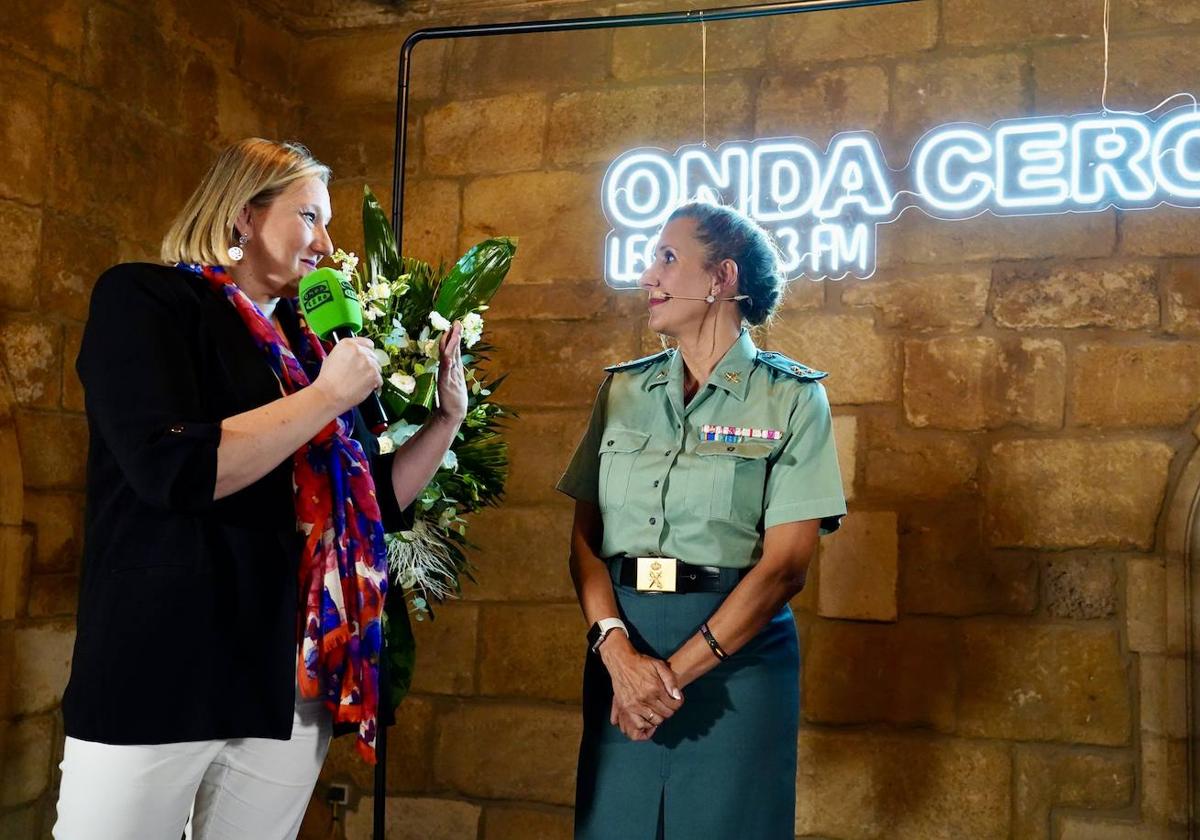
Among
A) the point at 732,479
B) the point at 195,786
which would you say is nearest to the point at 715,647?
the point at 732,479

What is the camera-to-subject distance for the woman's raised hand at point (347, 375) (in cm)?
163

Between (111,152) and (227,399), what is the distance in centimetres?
217

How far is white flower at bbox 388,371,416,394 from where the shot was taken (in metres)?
2.34

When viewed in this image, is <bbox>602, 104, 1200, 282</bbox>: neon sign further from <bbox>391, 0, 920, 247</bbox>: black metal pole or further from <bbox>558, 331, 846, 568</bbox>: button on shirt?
<bbox>558, 331, 846, 568</bbox>: button on shirt

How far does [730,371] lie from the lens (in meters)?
2.29

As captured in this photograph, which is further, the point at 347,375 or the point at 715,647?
the point at 715,647

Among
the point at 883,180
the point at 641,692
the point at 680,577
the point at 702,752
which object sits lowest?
the point at 702,752

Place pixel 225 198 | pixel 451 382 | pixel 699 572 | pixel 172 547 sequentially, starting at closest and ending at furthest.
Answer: pixel 172 547, pixel 225 198, pixel 451 382, pixel 699 572

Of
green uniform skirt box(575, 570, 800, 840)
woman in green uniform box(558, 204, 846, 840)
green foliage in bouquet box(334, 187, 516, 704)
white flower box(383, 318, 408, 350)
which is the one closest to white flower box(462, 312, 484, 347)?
green foliage in bouquet box(334, 187, 516, 704)

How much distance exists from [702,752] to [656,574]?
0.33 meters

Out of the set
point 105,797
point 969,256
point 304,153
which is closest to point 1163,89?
point 969,256

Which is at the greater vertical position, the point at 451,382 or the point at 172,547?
the point at 451,382

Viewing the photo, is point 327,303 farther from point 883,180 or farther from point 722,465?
point 883,180

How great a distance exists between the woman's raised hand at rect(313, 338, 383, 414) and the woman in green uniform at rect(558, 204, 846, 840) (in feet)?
2.36
